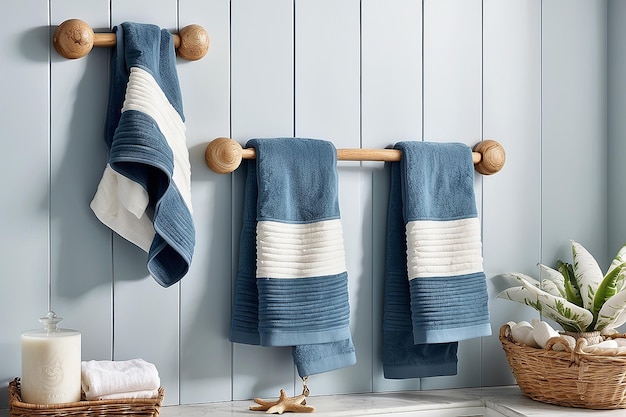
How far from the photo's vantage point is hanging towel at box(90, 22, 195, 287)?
1291 millimetres

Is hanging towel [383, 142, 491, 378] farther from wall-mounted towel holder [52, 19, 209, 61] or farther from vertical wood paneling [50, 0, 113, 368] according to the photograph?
vertical wood paneling [50, 0, 113, 368]

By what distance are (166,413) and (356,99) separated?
2.25 ft

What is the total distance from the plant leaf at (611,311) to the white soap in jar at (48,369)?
3.10 feet

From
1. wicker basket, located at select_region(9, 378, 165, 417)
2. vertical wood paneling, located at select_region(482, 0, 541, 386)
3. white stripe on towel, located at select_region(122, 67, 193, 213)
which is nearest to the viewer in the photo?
wicker basket, located at select_region(9, 378, 165, 417)

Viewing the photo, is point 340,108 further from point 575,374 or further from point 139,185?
point 575,374

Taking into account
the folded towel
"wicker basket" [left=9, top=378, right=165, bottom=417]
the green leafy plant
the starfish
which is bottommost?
the starfish

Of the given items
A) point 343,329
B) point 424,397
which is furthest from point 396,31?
point 424,397

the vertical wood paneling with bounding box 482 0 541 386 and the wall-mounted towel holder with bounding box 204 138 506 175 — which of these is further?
the vertical wood paneling with bounding box 482 0 541 386

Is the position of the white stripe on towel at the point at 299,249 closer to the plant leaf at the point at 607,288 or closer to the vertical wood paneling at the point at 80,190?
the vertical wood paneling at the point at 80,190

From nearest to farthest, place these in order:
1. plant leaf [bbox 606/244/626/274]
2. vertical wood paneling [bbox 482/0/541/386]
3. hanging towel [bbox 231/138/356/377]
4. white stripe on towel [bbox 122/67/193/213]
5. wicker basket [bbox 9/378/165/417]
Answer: wicker basket [bbox 9/378/165/417]
white stripe on towel [bbox 122/67/193/213]
hanging towel [bbox 231/138/356/377]
plant leaf [bbox 606/244/626/274]
vertical wood paneling [bbox 482/0/541/386]

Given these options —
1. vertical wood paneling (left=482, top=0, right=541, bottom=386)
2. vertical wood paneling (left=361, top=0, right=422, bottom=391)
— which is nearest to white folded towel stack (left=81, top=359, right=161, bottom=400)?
vertical wood paneling (left=361, top=0, right=422, bottom=391)

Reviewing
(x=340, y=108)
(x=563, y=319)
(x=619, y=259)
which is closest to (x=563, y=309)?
(x=563, y=319)

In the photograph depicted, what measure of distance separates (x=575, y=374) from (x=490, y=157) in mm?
449

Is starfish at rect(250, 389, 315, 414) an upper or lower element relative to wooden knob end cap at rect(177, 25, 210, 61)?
lower
